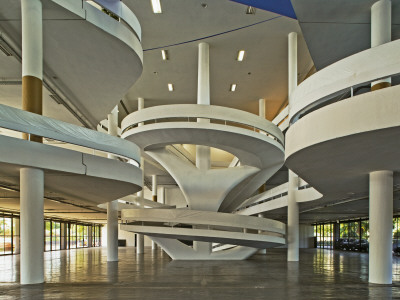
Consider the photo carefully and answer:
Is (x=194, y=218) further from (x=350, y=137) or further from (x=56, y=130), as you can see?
(x=350, y=137)

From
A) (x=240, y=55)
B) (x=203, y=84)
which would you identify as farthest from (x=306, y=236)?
(x=203, y=84)

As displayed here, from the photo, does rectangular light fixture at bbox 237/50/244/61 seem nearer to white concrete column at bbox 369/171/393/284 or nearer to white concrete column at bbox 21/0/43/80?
white concrete column at bbox 369/171/393/284

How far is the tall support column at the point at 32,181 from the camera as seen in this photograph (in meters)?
9.83

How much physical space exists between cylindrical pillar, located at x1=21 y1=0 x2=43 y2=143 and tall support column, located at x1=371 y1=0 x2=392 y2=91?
9.26 m

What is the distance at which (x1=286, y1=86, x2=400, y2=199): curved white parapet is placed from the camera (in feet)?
22.6

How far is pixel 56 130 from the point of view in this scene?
9969 mm

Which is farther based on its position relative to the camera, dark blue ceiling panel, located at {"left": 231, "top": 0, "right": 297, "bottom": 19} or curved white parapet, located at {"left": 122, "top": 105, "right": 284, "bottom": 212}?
curved white parapet, located at {"left": 122, "top": 105, "right": 284, "bottom": 212}

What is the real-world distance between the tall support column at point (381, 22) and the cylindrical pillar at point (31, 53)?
30.4ft

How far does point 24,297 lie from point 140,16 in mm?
12660

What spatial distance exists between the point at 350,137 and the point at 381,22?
4.75m

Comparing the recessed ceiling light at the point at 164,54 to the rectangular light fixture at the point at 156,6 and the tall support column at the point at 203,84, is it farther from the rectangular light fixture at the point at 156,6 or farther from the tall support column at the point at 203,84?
the rectangular light fixture at the point at 156,6

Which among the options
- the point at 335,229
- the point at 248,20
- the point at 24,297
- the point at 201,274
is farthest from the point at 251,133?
the point at 335,229

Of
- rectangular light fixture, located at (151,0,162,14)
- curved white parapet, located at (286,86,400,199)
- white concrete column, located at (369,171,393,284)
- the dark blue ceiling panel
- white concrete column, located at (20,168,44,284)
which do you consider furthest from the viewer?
rectangular light fixture, located at (151,0,162,14)

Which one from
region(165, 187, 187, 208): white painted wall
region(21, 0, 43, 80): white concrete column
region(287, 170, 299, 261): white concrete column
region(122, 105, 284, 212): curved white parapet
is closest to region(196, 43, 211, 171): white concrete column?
region(122, 105, 284, 212): curved white parapet
